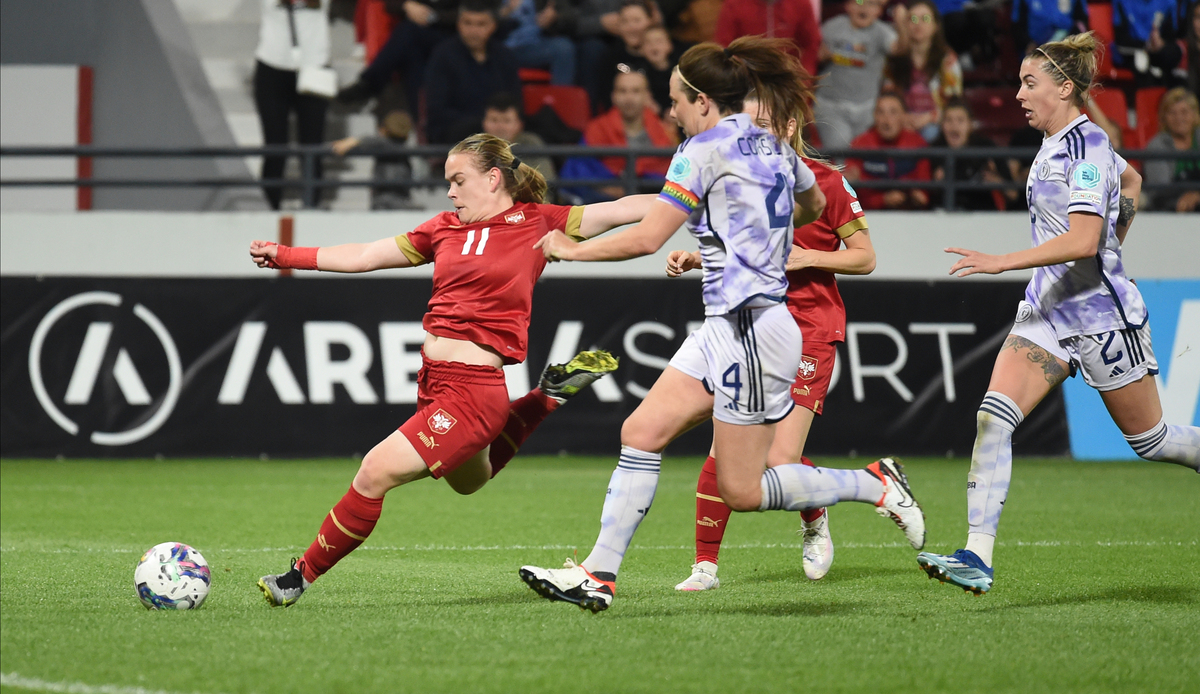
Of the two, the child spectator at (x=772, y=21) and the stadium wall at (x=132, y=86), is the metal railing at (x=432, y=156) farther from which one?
the child spectator at (x=772, y=21)

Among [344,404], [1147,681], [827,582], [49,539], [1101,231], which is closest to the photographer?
[1147,681]

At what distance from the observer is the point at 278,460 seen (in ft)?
38.9

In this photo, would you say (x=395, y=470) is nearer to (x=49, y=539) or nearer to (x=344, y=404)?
(x=49, y=539)

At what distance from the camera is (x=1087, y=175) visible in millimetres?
5324

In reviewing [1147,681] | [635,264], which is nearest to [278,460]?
[635,264]

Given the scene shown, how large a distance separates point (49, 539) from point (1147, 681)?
18.7 feet

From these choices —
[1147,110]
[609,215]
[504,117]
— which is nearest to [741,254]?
[609,215]

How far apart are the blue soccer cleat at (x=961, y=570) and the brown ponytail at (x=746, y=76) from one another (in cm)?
166

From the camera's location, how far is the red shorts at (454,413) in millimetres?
5270

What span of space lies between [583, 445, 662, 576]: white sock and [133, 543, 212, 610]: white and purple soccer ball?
148 centimetres

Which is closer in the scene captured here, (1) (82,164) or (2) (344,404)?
(2) (344,404)

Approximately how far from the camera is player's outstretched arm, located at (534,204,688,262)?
4531 mm

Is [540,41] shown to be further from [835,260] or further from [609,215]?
[609,215]

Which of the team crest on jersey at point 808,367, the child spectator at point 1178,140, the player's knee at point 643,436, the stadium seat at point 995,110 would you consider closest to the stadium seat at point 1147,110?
the child spectator at point 1178,140
